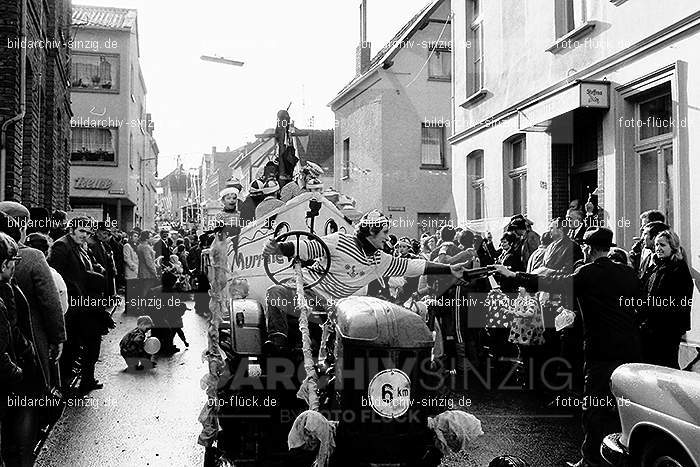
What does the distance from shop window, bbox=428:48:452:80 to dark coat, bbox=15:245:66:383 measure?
21.7 metres

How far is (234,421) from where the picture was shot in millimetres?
6039

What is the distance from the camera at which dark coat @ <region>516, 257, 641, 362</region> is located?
17.8ft

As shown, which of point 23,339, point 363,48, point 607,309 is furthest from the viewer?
point 363,48

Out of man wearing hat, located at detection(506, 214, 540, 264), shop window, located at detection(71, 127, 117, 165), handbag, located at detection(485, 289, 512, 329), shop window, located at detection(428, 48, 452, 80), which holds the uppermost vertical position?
shop window, located at detection(428, 48, 452, 80)

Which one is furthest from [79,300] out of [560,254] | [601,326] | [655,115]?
[655,115]

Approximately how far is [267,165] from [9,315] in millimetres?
5327

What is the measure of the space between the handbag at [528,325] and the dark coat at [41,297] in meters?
4.88

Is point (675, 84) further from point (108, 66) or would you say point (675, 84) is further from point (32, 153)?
point (108, 66)

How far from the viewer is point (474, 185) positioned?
679 inches

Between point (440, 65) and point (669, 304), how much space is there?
20079 mm

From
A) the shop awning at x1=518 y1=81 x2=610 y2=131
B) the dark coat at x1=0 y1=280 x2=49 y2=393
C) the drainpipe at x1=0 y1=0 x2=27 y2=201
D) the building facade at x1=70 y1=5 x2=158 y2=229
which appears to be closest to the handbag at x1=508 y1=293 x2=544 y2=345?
the shop awning at x1=518 y1=81 x2=610 y2=131

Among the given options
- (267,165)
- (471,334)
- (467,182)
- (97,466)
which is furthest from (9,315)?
(467,182)

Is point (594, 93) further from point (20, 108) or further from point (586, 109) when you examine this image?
point (20, 108)

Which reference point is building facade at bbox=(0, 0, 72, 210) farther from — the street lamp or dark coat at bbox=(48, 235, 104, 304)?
dark coat at bbox=(48, 235, 104, 304)
